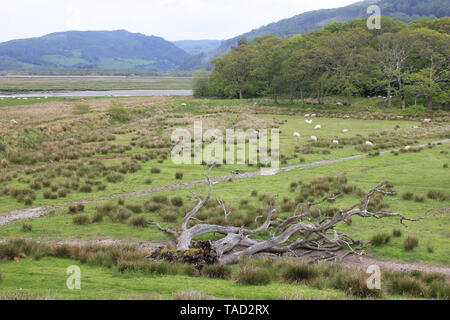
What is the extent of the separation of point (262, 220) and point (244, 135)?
24.6m

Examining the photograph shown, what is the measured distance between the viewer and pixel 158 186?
809 inches

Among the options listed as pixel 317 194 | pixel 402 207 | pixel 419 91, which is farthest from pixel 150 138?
pixel 419 91

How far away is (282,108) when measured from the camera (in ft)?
224

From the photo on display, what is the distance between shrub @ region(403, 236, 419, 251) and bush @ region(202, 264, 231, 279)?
6.09 metres

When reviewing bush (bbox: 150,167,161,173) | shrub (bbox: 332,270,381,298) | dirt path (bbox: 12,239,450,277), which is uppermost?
shrub (bbox: 332,270,381,298)

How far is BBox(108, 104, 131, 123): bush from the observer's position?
5222cm

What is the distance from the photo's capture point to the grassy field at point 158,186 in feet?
26.1

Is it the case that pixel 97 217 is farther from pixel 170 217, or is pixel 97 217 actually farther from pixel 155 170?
pixel 155 170

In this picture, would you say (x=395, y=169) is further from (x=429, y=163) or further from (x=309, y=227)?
(x=309, y=227)

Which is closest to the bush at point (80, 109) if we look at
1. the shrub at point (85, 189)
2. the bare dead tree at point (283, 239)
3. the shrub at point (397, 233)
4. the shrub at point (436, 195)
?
the shrub at point (85, 189)

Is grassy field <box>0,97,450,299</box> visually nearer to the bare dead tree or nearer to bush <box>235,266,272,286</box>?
bush <box>235,266,272,286</box>

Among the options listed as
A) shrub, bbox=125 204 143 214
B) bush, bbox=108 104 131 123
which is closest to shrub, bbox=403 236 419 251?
shrub, bbox=125 204 143 214

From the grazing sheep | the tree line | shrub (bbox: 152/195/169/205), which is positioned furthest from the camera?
the tree line

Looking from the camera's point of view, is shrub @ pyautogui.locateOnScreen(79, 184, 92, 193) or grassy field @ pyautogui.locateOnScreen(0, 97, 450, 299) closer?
grassy field @ pyautogui.locateOnScreen(0, 97, 450, 299)
